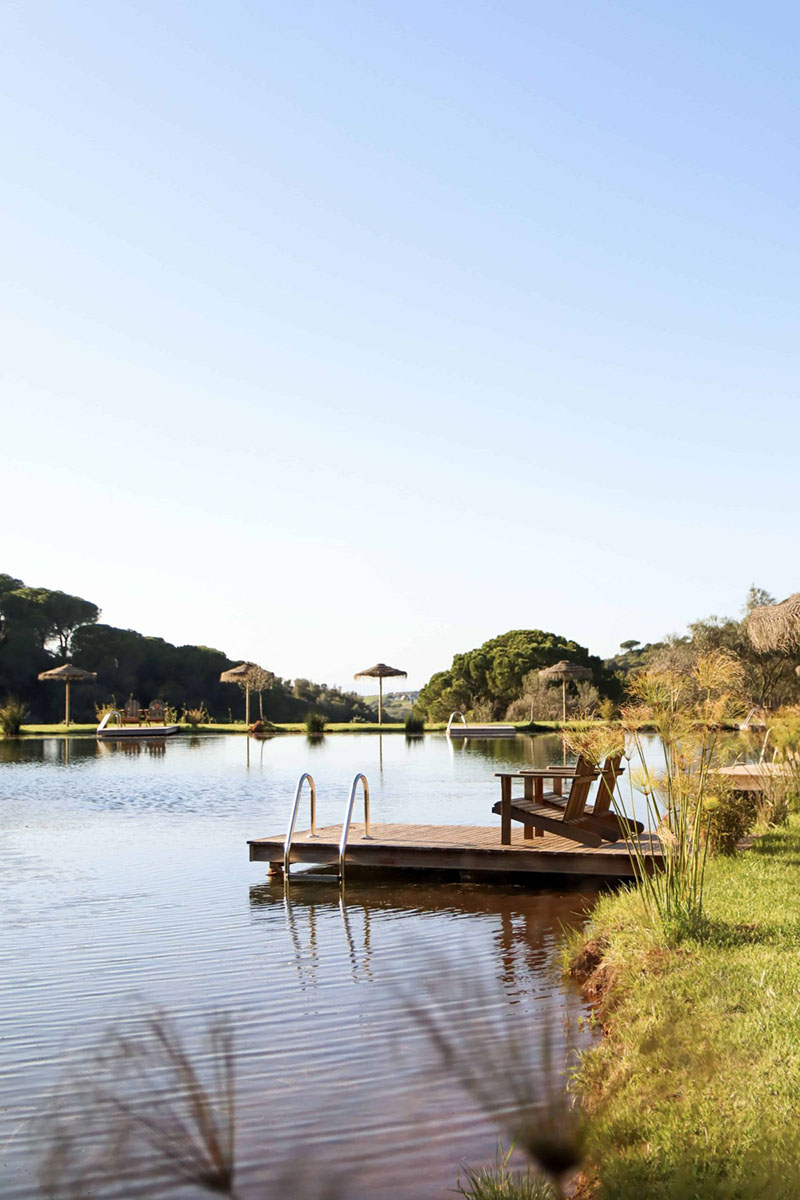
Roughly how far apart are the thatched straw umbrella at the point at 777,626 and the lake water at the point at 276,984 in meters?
4.98

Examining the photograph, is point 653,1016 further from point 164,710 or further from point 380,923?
point 164,710

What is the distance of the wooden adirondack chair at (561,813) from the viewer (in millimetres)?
9195

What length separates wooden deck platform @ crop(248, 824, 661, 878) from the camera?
9.02 meters

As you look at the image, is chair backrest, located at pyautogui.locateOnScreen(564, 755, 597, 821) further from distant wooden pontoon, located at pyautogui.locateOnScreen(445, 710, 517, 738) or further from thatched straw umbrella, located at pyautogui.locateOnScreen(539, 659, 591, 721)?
thatched straw umbrella, located at pyautogui.locateOnScreen(539, 659, 591, 721)

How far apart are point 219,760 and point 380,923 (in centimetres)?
1652

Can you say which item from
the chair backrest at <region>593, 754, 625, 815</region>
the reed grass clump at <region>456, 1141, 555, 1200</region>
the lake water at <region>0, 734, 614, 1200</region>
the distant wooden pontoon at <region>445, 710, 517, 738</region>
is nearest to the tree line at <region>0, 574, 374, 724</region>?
the distant wooden pontoon at <region>445, 710, 517, 738</region>

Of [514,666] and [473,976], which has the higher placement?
[514,666]

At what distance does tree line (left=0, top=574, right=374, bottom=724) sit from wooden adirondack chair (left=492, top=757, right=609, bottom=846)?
36329mm

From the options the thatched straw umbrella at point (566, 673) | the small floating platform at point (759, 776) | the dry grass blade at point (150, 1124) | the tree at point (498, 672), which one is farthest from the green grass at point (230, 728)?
the dry grass blade at point (150, 1124)

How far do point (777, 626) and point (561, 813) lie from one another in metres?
6.79

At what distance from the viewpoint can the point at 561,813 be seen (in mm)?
9656

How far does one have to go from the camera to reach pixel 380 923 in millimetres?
7941

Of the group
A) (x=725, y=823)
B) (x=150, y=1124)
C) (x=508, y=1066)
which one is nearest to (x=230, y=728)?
(x=725, y=823)

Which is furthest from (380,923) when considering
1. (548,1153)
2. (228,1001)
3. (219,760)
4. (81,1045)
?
Result: (219,760)
